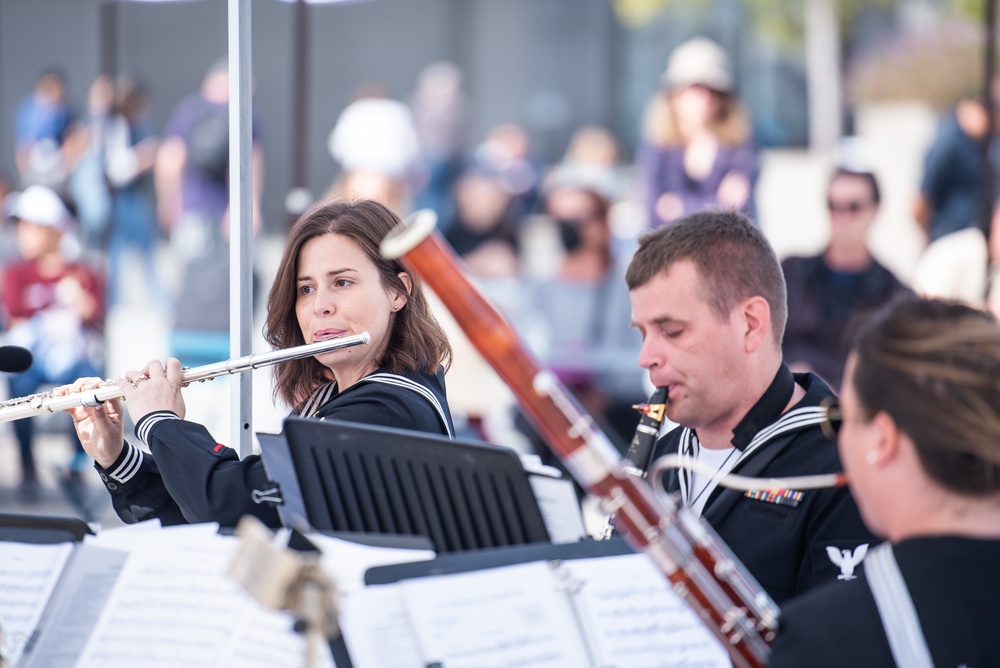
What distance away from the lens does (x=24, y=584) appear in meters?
2.03

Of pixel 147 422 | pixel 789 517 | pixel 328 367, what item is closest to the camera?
pixel 789 517

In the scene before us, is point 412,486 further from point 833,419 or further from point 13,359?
point 13,359

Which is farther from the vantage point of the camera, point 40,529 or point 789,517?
point 789,517

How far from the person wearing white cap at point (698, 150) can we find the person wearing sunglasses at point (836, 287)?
0.94 metres

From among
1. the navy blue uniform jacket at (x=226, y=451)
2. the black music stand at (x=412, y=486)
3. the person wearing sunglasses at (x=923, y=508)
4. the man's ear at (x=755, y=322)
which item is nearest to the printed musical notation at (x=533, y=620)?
the black music stand at (x=412, y=486)

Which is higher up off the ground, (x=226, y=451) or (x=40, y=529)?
(x=226, y=451)

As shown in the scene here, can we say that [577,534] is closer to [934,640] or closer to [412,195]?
[934,640]

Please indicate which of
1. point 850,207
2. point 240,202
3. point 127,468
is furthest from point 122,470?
point 850,207

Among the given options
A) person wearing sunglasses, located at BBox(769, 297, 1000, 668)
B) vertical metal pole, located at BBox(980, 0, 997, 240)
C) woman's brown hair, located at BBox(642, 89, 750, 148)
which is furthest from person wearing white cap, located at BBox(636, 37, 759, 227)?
person wearing sunglasses, located at BBox(769, 297, 1000, 668)

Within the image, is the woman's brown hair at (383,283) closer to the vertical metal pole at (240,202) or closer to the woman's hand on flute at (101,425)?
the vertical metal pole at (240,202)

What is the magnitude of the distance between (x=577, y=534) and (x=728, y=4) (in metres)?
15.1

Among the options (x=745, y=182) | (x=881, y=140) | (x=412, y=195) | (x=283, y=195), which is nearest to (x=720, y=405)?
(x=745, y=182)

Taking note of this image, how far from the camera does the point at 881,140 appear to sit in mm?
12586

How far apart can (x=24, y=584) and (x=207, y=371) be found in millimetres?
817
